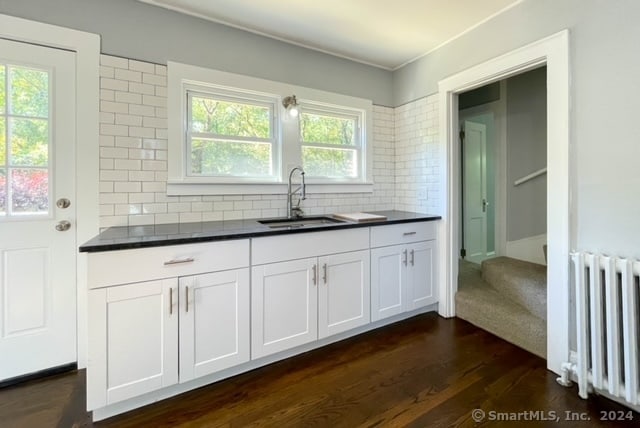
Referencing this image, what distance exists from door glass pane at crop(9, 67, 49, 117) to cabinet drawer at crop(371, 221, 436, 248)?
2304mm

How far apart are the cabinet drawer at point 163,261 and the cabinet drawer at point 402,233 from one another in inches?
41.5

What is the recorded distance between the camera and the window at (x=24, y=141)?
1.76 meters

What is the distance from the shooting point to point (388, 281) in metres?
2.48

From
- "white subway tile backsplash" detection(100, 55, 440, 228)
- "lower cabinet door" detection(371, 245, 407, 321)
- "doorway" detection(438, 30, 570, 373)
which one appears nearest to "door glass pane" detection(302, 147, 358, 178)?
"white subway tile backsplash" detection(100, 55, 440, 228)

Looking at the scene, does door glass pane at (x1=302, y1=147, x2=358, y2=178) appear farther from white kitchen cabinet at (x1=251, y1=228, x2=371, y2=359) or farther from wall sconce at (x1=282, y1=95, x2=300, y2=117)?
white kitchen cabinet at (x1=251, y1=228, x2=371, y2=359)

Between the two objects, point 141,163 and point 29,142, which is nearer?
point 29,142

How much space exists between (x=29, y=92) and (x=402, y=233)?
2.69m

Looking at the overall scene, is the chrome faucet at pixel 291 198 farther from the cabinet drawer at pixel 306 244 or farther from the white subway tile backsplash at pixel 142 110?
the white subway tile backsplash at pixel 142 110

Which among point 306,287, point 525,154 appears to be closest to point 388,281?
point 306,287

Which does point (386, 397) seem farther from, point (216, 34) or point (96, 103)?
point (216, 34)

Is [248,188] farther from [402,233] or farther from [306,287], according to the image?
[402,233]

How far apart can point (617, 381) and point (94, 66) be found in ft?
11.3

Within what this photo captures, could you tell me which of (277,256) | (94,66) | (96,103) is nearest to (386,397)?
(277,256)

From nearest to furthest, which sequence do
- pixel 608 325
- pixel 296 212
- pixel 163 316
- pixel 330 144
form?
pixel 608 325
pixel 163 316
pixel 296 212
pixel 330 144
